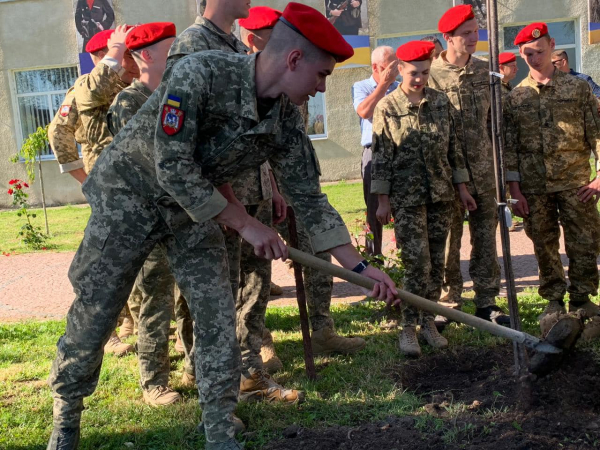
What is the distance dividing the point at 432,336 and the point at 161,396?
1976 millimetres

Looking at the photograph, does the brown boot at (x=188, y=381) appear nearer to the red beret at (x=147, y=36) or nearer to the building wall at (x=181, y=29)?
the red beret at (x=147, y=36)

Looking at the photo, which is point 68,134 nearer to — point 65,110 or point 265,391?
point 65,110

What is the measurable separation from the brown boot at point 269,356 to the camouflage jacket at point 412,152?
51.2 inches

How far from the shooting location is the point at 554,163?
5480mm

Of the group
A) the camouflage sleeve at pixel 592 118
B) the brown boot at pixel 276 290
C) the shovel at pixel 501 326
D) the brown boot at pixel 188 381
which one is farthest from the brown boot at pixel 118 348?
the camouflage sleeve at pixel 592 118

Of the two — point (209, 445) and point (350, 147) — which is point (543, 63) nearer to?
point (209, 445)

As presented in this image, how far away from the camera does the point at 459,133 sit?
18.5 ft

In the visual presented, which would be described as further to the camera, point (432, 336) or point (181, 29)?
point (181, 29)

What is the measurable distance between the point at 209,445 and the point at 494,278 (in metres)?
3.06

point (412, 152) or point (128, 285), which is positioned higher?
point (412, 152)

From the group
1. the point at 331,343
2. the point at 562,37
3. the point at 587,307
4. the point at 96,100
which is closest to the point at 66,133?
the point at 96,100

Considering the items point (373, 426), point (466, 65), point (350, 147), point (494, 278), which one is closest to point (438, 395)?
point (373, 426)

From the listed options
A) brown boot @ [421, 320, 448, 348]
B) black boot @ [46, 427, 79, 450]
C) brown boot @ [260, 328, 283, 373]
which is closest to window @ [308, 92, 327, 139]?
brown boot @ [421, 320, 448, 348]

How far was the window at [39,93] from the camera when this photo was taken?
57.1 ft
